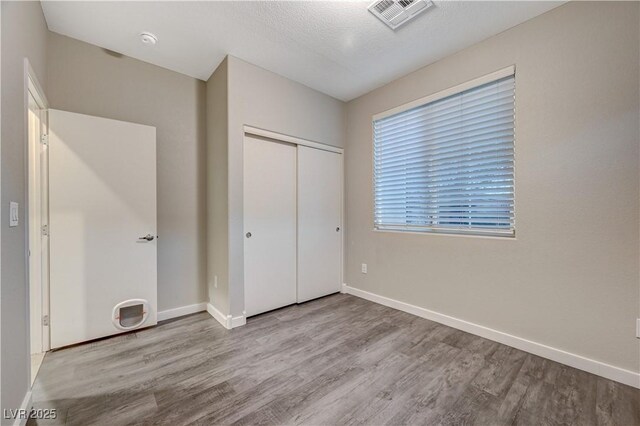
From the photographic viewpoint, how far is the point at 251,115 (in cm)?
278

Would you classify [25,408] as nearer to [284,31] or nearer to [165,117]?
[165,117]

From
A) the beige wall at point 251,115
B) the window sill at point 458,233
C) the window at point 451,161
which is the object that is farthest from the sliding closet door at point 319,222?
the window sill at point 458,233

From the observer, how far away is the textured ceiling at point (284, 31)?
203 cm

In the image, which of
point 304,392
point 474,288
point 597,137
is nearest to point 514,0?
point 597,137

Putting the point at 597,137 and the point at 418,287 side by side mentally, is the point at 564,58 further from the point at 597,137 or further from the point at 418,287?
the point at 418,287

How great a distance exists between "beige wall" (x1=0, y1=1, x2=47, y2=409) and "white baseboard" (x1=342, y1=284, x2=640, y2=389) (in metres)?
3.05

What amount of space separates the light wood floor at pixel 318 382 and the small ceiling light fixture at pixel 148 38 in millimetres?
2713

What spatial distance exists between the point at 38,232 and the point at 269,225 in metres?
1.92

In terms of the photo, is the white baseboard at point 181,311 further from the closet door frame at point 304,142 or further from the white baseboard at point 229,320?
the closet door frame at point 304,142

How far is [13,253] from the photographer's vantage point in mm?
1394

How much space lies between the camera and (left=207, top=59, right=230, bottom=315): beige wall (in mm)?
2672

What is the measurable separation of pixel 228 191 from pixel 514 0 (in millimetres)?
2811

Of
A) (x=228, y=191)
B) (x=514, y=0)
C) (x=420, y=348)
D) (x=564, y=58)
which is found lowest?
(x=420, y=348)

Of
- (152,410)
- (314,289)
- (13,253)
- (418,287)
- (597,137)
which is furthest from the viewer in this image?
(314,289)
